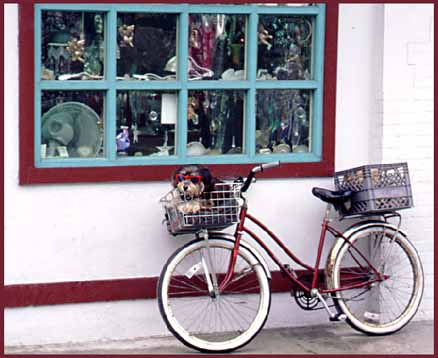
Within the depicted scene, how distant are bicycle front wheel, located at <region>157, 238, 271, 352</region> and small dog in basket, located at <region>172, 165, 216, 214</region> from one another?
34 cm

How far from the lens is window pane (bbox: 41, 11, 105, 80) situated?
22.6 ft

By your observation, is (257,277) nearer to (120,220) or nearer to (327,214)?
(327,214)

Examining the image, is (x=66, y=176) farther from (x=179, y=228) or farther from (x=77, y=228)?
(x=179, y=228)

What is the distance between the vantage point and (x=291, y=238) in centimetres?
752

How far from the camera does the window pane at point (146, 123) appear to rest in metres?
7.16

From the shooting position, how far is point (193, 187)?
21.7 ft

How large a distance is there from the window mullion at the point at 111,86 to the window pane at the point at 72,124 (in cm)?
7

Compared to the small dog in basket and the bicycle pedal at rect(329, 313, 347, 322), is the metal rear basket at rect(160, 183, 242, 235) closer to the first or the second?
the small dog in basket

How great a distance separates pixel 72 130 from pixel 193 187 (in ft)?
3.31

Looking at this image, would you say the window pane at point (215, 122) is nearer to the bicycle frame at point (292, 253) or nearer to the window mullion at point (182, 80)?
the window mullion at point (182, 80)

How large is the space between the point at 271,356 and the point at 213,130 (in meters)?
1.63

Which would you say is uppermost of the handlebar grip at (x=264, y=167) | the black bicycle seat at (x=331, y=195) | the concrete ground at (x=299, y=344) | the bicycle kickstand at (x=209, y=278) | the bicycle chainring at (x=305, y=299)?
the handlebar grip at (x=264, y=167)

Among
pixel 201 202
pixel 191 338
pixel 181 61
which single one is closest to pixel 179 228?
pixel 201 202

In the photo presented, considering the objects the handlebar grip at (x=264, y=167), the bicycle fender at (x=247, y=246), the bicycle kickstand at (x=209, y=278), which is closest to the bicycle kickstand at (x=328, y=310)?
the bicycle fender at (x=247, y=246)
